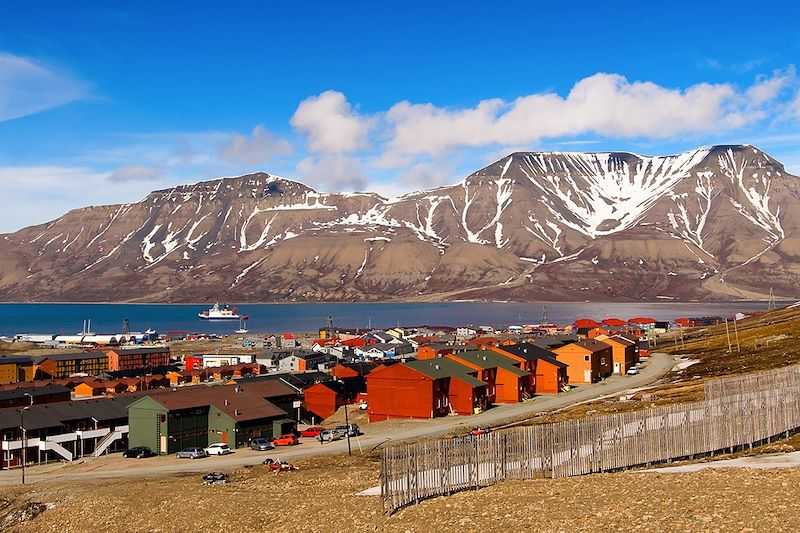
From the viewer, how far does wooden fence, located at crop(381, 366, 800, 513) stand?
24.4m

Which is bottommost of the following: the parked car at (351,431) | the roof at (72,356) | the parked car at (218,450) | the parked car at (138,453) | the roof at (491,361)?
the parked car at (138,453)

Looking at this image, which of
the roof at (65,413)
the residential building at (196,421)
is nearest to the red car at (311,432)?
the residential building at (196,421)

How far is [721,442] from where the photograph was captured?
3038 cm

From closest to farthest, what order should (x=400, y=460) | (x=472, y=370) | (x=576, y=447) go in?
1. (x=400, y=460)
2. (x=576, y=447)
3. (x=472, y=370)

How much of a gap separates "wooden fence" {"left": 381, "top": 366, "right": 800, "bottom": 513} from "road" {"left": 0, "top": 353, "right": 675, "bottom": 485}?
24.5m

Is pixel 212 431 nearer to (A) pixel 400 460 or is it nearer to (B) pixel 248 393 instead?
(B) pixel 248 393

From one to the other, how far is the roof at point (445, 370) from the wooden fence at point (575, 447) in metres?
36.9

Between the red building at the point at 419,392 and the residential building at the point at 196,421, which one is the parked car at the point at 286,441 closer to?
the residential building at the point at 196,421

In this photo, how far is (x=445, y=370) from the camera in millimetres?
69625

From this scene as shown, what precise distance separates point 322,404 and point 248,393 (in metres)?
11.0

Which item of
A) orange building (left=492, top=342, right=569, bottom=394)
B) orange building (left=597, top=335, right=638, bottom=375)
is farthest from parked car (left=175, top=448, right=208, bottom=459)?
orange building (left=597, top=335, right=638, bottom=375)

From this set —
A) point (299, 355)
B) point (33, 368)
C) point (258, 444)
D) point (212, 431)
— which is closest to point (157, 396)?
point (212, 431)

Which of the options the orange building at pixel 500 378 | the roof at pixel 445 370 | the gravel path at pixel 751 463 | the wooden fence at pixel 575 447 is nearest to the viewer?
the wooden fence at pixel 575 447

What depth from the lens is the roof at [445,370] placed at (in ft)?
221
